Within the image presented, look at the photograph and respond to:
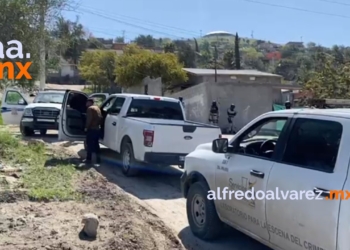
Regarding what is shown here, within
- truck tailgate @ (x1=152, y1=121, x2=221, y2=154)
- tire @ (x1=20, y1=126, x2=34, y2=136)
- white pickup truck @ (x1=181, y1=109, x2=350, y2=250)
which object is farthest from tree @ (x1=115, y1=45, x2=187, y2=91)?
white pickup truck @ (x1=181, y1=109, x2=350, y2=250)

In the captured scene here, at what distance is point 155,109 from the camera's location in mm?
11656

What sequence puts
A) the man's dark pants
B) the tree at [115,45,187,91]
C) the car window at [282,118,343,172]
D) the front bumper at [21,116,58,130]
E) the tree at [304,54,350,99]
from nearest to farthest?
the car window at [282,118,343,172] < the man's dark pants < the front bumper at [21,116,58,130] < the tree at [304,54,350,99] < the tree at [115,45,187,91]

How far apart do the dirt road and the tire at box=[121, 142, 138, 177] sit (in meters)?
0.15

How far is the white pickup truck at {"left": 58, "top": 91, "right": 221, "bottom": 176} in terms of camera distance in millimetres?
9672

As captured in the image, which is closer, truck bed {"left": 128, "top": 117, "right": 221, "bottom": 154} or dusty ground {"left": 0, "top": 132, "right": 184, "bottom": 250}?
dusty ground {"left": 0, "top": 132, "right": 184, "bottom": 250}

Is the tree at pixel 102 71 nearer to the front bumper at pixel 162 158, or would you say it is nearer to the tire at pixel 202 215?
the front bumper at pixel 162 158

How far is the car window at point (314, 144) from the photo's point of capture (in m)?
4.28

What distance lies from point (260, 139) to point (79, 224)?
2.67 meters

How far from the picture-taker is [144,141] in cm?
970

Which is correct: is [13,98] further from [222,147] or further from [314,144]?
[314,144]

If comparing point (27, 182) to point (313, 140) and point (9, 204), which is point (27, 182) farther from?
point (313, 140)

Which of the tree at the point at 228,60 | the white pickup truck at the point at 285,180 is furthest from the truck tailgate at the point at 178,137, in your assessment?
the tree at the point at 228,60

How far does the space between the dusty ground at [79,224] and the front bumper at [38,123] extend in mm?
7913

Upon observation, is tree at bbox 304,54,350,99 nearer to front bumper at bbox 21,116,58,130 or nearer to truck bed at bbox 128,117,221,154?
front bumper at bbox 21,116,58,130
